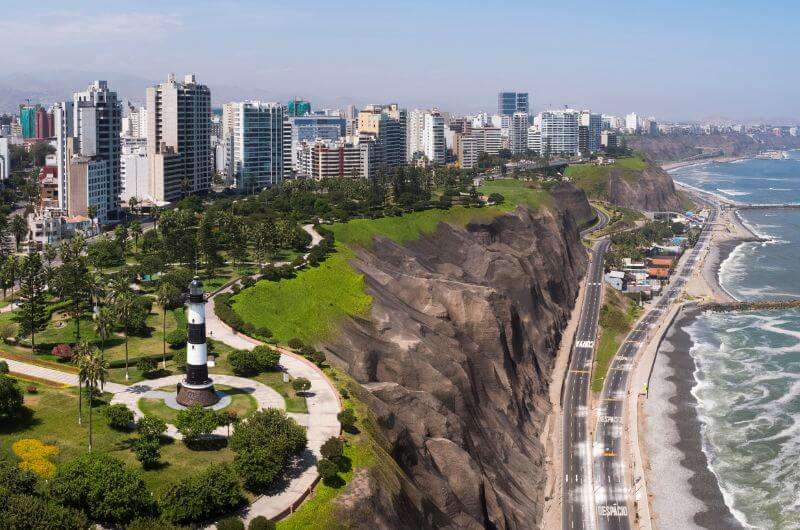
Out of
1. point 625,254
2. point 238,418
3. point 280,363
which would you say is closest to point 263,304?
point 280,363

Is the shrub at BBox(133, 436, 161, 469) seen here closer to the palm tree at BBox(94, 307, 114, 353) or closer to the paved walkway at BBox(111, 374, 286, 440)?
the paved walkway at BBox(111, 374, 286, 440)

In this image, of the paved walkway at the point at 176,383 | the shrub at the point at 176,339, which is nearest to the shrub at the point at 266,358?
the paved walkway at the point at 176,383

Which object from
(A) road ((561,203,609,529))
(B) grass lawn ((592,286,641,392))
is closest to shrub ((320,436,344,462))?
(A) road ((561,203,609,529))

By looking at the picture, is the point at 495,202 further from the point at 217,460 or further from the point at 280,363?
the point at 217,460

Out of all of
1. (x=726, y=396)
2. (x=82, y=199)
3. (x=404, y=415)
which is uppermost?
(x=82, y=199)

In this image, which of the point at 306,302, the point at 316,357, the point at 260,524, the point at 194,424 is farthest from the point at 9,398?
the point at 306,302

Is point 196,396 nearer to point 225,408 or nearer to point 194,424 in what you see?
point 225,408

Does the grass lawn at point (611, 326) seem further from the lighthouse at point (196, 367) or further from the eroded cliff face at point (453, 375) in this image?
the lighthouse at point (196, 367)
